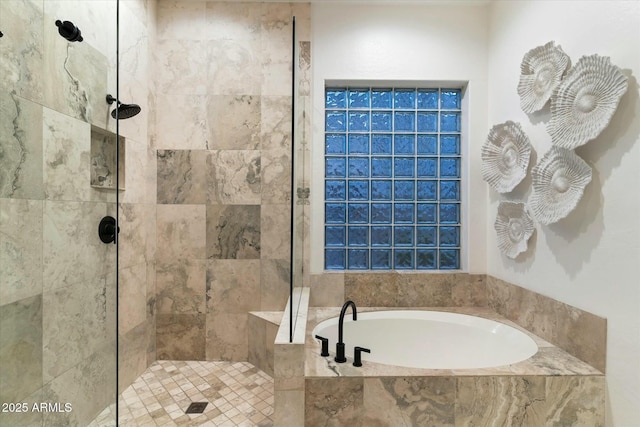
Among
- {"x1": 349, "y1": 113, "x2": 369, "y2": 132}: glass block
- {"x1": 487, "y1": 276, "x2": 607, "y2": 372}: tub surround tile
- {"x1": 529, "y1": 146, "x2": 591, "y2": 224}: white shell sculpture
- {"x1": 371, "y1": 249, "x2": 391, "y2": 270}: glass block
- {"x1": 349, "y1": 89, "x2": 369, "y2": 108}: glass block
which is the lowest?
{"x1": 487, "y1": 276, "x2": 607, "y2": 372}: tub surround tile

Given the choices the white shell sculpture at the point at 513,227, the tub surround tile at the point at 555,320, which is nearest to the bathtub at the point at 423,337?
the tub surround tile at the point at 555,320

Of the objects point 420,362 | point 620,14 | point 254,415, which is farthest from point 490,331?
point 620,14

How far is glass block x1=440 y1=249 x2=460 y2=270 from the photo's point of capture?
235 centimetres

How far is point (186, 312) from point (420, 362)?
1689mm

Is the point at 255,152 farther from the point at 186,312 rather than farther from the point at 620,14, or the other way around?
the point at 620,14

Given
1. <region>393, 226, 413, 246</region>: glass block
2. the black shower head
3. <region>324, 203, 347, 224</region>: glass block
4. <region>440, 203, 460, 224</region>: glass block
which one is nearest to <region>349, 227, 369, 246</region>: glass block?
<region>324, 203, 347, 224</region>: glass block

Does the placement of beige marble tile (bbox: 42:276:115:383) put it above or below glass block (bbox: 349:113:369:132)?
below

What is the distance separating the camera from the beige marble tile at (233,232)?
7.29 ft

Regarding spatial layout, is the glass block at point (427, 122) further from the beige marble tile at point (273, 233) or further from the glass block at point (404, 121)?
the beige marble tile at point (273, 233)

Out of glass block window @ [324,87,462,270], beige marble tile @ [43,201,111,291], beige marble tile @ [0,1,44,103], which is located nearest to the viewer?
beige marble tile @ [0,1,44,103]

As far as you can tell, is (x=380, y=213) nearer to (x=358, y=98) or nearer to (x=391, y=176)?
(x=391, y=176)

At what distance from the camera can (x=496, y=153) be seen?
203 cm

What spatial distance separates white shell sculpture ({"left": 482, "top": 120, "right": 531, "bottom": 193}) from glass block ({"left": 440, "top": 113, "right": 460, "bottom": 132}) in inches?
13.3

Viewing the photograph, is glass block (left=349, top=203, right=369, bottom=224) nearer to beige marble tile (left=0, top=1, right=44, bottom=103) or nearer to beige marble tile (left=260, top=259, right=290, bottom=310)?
beige marble tile (left=260, top=259, right=290, bottom=310)
